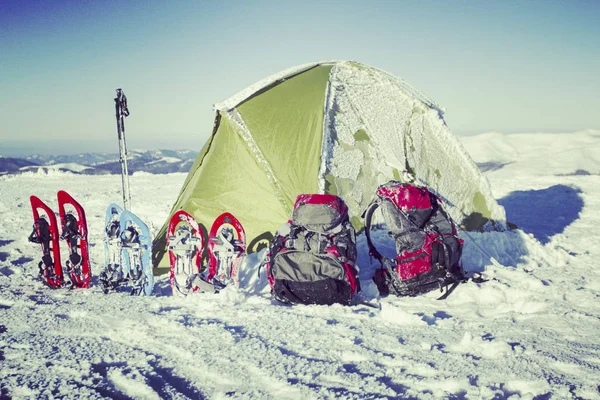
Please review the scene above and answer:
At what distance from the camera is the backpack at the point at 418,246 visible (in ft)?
14.1

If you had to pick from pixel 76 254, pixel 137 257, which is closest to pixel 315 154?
pixel 137 257

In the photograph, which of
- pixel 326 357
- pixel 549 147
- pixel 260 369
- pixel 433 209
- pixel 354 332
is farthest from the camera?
pixel 549 147

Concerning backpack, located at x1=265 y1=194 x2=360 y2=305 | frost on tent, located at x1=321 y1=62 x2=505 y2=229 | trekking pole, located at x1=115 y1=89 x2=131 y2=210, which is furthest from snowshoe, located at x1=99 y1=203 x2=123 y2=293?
frost on tent, located at x1=321 y1=62 x2=505 y2=229

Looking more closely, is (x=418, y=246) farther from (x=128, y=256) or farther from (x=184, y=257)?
(x=128, y=256)

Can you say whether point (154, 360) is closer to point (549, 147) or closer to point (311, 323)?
point (311, 323)

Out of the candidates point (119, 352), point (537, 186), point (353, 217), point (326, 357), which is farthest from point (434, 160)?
point (537, 186)

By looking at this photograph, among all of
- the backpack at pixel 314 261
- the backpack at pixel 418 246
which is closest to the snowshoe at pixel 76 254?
the backpack at pixel 314 261

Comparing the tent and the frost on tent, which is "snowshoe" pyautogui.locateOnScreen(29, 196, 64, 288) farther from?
the frost on tent

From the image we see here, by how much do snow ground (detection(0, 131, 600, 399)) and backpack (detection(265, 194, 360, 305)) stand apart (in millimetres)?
154

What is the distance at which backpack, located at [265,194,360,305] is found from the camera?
12.9 feet

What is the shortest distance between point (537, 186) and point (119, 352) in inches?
501

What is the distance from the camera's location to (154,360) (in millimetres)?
2754

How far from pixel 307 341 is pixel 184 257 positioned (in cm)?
193

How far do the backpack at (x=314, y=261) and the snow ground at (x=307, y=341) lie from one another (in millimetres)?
154
